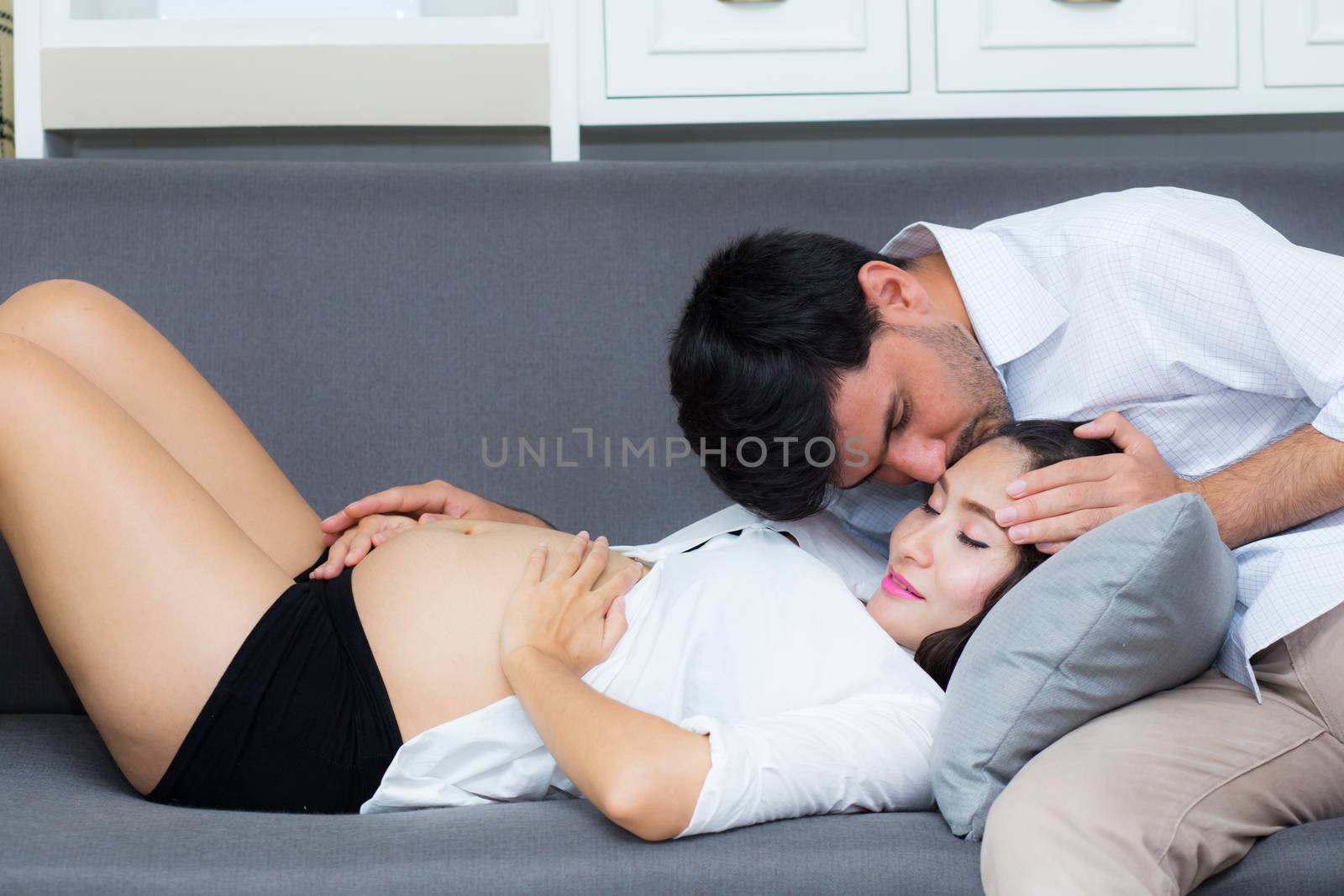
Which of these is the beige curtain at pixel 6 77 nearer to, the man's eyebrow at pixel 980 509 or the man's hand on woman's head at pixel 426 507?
the man's hand on woman's head at pixel 426 507

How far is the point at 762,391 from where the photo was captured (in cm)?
146

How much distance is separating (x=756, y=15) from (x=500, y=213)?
60 centimetres

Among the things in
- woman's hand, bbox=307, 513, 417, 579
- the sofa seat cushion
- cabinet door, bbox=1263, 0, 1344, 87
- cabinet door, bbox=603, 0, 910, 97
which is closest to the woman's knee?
woman's hand, bbox=307, 513, 417, 579

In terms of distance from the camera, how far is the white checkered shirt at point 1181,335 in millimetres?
1285

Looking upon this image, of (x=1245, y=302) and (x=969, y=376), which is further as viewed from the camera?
(x=969, y=376)

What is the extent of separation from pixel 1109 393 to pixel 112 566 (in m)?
1.20

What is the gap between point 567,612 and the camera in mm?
1311

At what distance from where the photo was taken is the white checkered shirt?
4.22 feet

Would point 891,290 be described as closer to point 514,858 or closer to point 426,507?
point 426,507

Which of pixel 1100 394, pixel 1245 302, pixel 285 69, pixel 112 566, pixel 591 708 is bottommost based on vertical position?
pixel 591 708

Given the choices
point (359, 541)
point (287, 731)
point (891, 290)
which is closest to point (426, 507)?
point (359, 541)

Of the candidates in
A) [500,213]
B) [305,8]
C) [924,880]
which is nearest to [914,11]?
[500,213]

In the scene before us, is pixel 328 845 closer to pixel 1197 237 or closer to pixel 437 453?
pixel 437 453

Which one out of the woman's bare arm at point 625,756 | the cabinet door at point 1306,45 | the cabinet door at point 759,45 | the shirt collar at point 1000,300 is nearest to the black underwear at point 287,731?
the woman's bare arm at point 625,756
